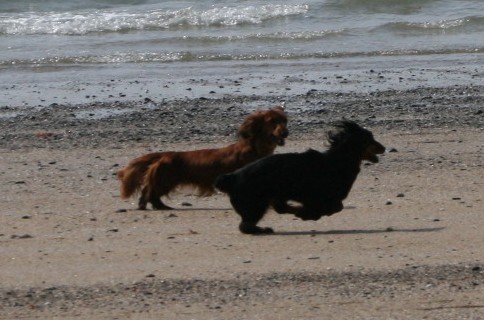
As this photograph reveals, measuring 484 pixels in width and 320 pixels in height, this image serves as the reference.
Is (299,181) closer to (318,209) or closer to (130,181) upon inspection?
(318,209)

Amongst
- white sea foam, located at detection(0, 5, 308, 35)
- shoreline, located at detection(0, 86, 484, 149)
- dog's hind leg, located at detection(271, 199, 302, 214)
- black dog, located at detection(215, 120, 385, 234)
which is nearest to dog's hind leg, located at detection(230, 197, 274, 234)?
black dog, located at detection(215, 120, 385, 234)

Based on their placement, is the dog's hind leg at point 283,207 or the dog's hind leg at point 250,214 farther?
the dog's hind leg at point 283,207

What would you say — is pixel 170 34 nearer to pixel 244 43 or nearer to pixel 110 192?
pixel 244 43

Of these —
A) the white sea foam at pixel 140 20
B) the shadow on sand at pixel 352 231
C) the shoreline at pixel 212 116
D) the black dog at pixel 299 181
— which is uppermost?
the black dog at pixel 299 181

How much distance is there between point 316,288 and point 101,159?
461 cm

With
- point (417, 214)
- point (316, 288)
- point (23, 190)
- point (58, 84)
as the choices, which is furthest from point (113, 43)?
point (316, 288)

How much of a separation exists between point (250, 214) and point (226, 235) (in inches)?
7.5

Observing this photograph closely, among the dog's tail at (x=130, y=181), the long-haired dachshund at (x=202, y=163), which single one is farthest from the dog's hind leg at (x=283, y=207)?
the dog's tail at (x=130, y=181)

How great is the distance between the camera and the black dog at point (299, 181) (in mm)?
7414

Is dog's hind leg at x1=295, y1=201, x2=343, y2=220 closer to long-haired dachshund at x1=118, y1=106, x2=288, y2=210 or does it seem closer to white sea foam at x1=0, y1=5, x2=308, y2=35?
long-haired dachshund at x1=118, y1=106, x2=288, y2=210

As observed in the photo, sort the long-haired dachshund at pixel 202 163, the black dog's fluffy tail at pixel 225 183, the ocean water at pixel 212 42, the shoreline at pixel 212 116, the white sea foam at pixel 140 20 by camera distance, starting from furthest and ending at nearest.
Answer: the white sea foam at pixel 140 20
the ocean water at pixel 212 42
the shoreline at pixel 212 116
the long-haired dachshund at pixel 202 163
the black dog's fluffy tail at pixel 225 183

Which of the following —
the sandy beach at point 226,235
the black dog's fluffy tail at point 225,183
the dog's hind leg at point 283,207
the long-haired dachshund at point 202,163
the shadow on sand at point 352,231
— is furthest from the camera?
the long-haired dachshund at point 202,163

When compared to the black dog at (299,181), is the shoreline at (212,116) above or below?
below

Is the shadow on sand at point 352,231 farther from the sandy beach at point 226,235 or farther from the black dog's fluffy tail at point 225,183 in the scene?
the black dog's fluffy tail at point 225,183
